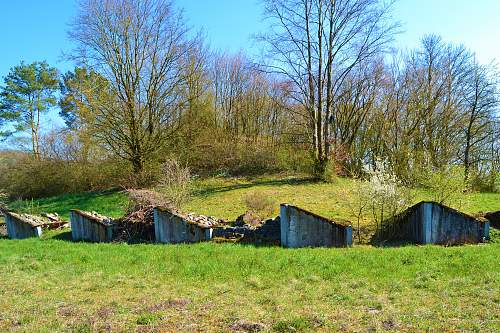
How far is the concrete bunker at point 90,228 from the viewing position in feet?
40.7

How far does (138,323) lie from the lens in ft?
16.6

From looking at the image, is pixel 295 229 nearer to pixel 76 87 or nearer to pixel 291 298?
pixel 291 298

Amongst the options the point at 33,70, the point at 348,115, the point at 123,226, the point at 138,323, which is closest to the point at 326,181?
the point at 348,115

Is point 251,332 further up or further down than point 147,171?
further down

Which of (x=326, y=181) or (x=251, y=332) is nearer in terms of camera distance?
(x=251, y=332)

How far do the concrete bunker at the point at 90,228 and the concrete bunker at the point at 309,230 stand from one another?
564 centimetres

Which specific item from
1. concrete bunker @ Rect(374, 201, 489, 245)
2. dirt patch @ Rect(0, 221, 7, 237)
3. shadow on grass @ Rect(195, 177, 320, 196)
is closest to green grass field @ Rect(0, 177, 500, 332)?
concrete bunker @ Rect(374, 201, 489, 245)

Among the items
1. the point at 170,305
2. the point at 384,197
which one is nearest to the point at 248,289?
the point at 170,305

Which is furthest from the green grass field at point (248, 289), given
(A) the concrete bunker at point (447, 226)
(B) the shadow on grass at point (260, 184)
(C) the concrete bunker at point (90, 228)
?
(B) the shadow on grass at point (260, 184)

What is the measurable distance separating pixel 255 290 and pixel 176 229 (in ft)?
18.0

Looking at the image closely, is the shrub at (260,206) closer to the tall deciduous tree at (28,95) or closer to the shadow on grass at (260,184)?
the shadow on grass at (260,184)

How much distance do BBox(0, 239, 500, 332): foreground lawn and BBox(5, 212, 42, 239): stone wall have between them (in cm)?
441

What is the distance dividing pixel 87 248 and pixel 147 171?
11.7 m

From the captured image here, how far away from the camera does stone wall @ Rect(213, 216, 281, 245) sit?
35.6 feet
